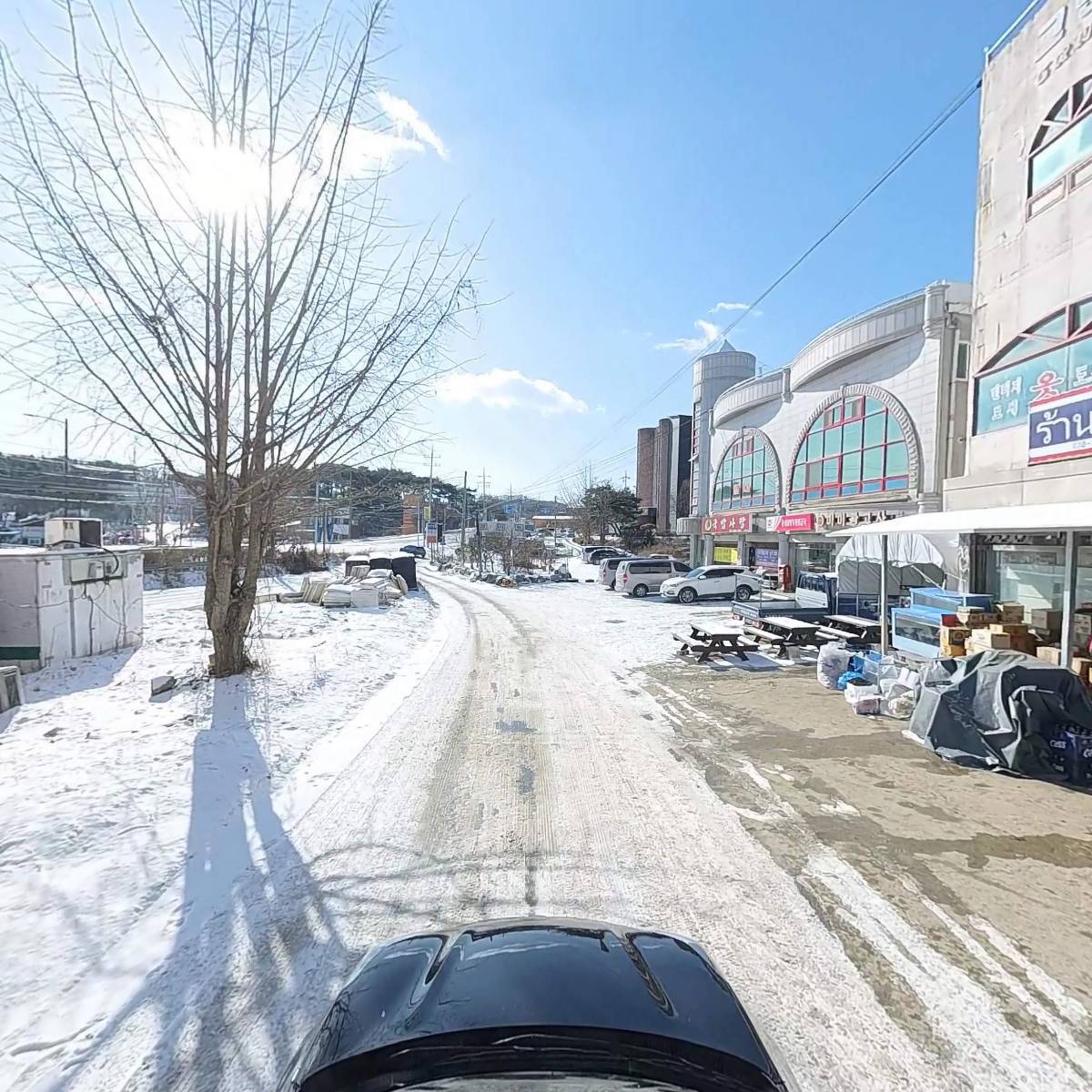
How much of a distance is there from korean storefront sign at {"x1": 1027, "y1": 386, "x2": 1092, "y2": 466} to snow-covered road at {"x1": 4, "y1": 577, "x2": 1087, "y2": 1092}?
762cm

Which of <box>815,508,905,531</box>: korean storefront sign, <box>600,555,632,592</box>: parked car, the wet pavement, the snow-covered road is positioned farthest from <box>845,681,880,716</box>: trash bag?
<box>600,555,632,592</box>: parked car

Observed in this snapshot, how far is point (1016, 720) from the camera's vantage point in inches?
217

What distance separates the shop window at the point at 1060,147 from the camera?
8.73 m

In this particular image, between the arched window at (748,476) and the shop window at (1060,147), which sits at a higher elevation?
the shop window at (1060,147)

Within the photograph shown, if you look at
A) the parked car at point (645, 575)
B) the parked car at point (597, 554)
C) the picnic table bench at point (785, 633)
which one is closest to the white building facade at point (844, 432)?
the picnic table bench at point (785, 633)

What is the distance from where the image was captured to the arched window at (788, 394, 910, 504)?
67.1ft

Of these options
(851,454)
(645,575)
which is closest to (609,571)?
(645,575)

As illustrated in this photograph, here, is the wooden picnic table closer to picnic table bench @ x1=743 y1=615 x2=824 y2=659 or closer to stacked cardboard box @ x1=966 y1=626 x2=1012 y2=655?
picnic table bench @ x1=743 y1=615 x2=824 y2=659

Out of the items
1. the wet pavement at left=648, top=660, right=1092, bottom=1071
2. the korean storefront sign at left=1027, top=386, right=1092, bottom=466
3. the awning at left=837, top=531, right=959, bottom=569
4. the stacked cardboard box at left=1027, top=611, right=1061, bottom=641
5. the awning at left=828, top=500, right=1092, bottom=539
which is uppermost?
the korean storefront sign at left=1027, top=386, right=1092, bottom=466

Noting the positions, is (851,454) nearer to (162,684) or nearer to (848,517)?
(848,517)

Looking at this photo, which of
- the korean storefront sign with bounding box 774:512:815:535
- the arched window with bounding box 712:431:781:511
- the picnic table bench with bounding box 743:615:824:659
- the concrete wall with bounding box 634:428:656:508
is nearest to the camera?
the picnic table bench with bounding box 743:615:824:659

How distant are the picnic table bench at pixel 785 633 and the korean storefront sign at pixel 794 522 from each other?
1270 centimetres

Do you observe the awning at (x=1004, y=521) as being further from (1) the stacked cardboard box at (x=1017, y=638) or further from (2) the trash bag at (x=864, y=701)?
(2) the trash bag at (x=864, y=701)

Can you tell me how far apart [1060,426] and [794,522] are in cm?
1640
